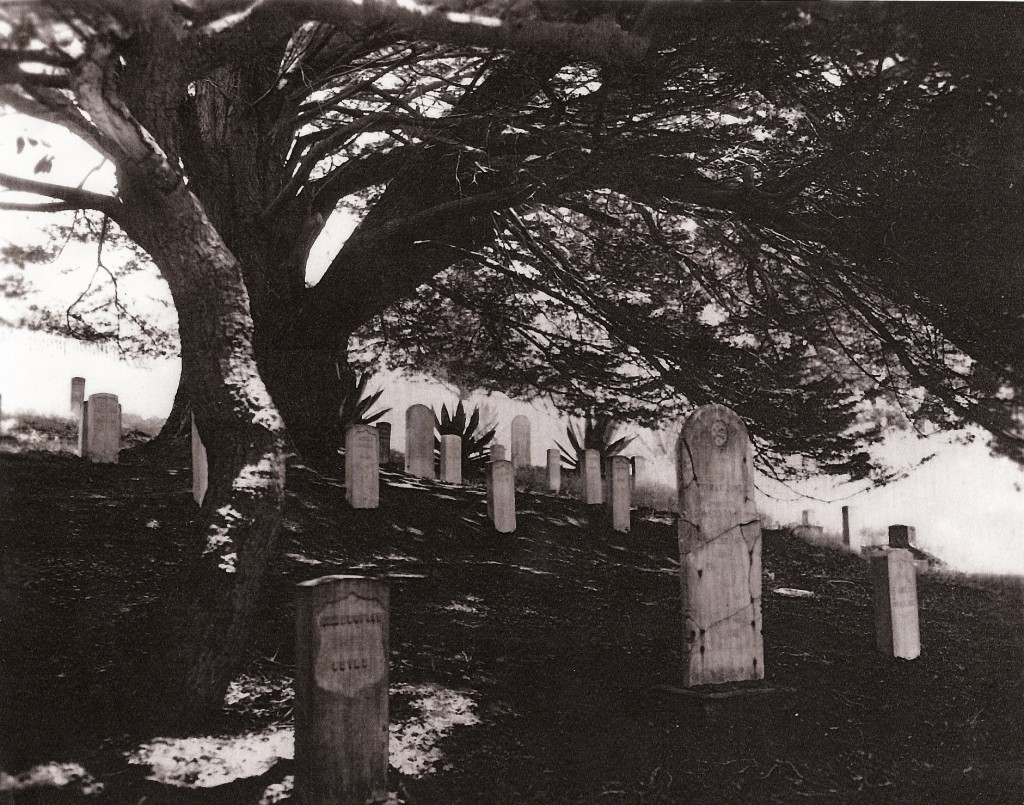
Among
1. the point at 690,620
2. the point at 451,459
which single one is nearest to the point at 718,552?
the point at 690,620

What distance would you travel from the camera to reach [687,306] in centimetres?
545

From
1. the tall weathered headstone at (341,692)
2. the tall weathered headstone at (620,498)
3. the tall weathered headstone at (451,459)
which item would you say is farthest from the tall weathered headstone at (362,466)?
the tall weathered headstone at (341,692)

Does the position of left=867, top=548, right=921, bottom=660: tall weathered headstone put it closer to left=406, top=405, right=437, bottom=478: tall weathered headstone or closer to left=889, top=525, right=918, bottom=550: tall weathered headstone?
left=889, top=525, right=918, bottom=550: tall weathered headstone

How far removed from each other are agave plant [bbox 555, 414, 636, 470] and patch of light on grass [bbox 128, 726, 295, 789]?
2857 millimetres

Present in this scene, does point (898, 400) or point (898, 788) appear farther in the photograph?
point (898, 400)

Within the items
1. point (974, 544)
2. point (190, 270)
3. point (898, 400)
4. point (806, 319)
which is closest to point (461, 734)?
point (190, 270)

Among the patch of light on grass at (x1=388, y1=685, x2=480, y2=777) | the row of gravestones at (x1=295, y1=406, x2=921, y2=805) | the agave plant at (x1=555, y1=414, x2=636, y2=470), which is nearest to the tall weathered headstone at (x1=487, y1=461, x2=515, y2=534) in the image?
the row of gravestones at (x1=295, y1=406, x2=921, y2=805)

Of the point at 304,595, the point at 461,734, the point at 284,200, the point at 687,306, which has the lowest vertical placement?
the point at 461,734

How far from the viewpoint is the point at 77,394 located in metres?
3.54

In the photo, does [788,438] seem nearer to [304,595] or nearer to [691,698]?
[691,698]

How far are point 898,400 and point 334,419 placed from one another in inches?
120

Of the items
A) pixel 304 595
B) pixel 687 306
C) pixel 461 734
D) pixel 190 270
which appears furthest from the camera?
pixel 687 306

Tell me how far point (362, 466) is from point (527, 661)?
5.29 feet

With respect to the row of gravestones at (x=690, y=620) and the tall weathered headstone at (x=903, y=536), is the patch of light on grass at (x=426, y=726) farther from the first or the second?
the tall weathered headstone at (x=903, y=536)
